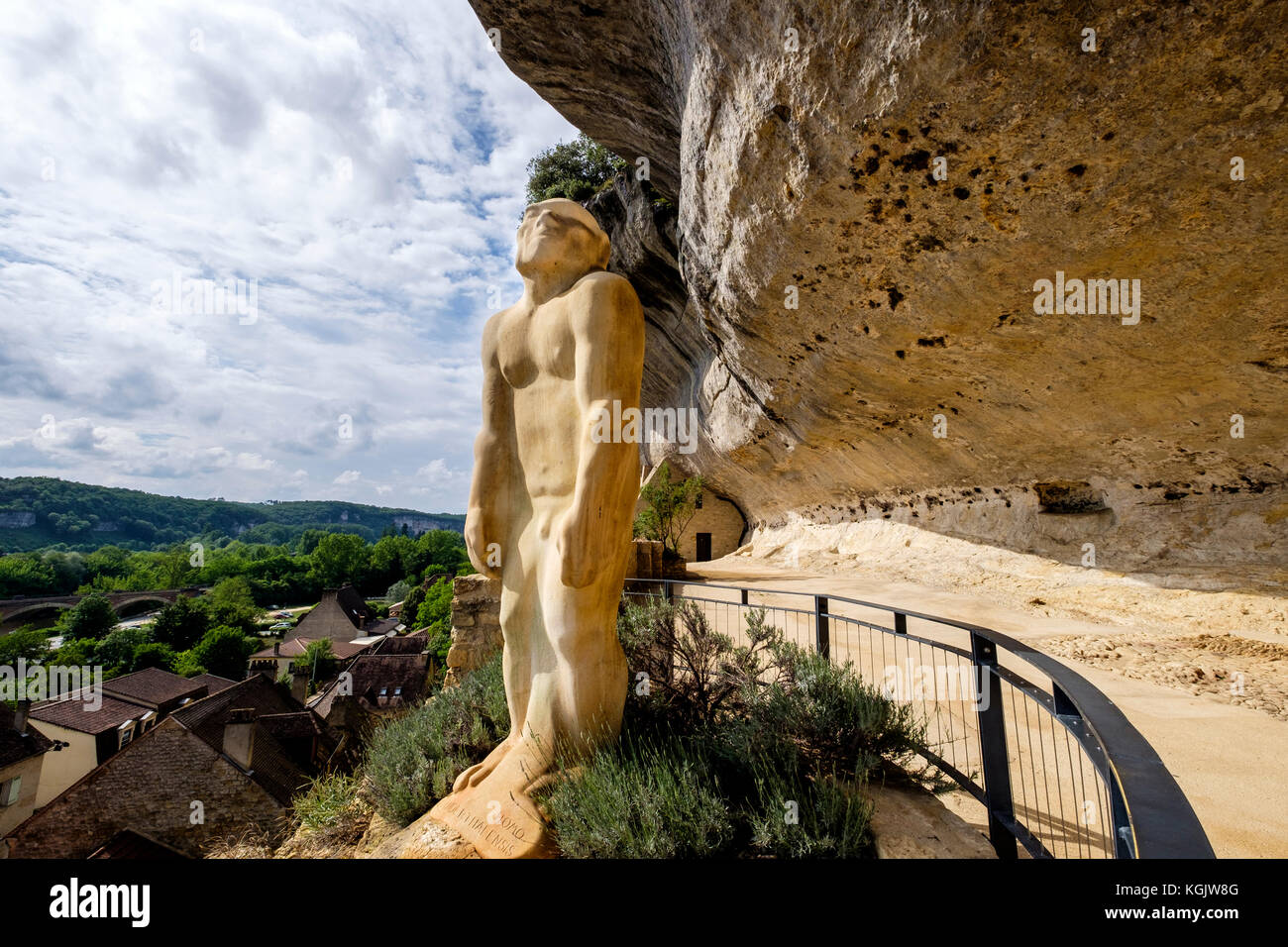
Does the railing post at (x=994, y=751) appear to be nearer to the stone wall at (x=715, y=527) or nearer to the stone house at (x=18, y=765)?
the stone wall at (x=715, y=527)

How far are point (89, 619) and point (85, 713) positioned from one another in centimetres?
2559

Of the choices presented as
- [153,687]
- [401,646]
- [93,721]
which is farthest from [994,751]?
[153,687]

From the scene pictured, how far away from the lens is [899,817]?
7.10ft

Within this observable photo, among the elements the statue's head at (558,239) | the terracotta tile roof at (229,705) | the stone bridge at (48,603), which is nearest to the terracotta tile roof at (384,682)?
the terracotta tile roof at (229,705)

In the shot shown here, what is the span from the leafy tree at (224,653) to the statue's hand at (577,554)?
37.6 m

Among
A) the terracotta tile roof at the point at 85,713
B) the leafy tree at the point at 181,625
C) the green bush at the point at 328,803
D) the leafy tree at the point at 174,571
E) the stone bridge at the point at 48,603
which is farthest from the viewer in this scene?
the leafy tree at the point at 174,571

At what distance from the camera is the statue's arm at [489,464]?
111 inches

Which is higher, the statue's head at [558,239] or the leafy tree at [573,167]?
the leafy tree at [573,167]

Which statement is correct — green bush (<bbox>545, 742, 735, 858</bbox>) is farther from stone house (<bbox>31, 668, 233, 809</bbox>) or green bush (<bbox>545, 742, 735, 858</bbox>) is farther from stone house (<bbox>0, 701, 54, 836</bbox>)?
stone house (<bbox>0, 701, 54, 836</bbox>)

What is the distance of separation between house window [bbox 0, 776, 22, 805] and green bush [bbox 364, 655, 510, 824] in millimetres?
16030

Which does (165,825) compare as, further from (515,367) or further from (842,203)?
(842,203)

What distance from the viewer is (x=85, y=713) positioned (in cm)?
1727

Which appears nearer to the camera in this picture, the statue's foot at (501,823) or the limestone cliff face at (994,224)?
the statue's foot at (501,823)

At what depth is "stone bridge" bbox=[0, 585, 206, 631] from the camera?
141ft
